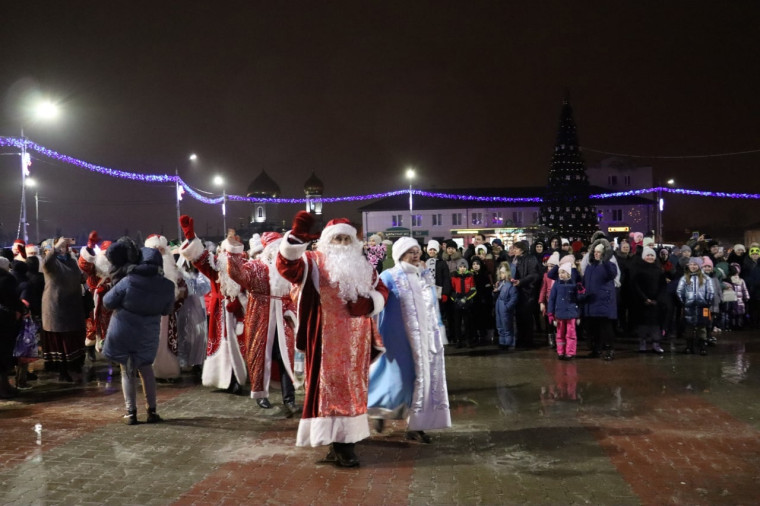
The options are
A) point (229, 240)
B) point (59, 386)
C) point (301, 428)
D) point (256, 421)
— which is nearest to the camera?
point (301, 428)

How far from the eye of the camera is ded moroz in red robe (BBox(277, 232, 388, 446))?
5.68 metres

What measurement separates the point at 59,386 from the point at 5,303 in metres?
1.56

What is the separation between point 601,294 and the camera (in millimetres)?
11477

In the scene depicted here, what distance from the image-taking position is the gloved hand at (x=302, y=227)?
5.60 metres

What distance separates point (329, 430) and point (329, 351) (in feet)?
2.12

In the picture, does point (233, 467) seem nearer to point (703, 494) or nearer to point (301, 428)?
point (301, 428)

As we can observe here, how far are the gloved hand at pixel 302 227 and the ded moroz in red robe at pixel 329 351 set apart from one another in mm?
73

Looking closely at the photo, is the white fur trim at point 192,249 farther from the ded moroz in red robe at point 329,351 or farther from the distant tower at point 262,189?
the distant tower at point 262,189

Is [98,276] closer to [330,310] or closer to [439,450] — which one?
[330,310]

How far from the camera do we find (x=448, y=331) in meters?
14.2

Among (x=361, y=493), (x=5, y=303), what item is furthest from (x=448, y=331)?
(x=361, y=493)

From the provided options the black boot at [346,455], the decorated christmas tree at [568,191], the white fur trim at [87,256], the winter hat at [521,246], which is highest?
the decorated christmas tree at [568,191]

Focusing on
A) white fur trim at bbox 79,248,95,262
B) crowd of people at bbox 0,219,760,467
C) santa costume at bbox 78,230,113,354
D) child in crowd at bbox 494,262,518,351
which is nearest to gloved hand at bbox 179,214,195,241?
crowd of people at bbox 0,219,760,467

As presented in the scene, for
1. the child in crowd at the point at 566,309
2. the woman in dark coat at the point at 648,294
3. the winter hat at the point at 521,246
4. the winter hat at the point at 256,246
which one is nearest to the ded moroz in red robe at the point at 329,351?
the winter hat at the point at 256,246
